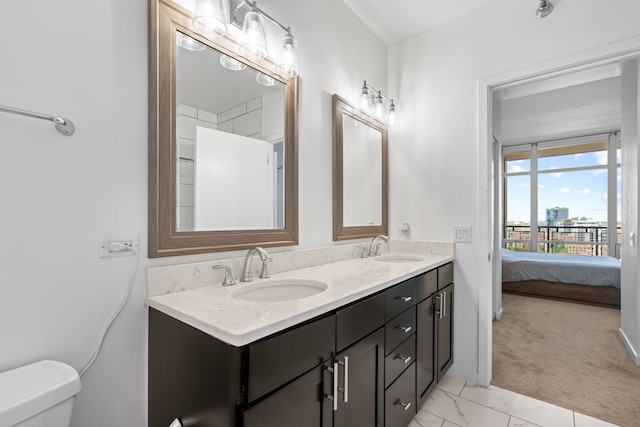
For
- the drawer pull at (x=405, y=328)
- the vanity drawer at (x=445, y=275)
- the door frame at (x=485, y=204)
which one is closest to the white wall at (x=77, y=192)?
the drawer pull at (x=405, y=328)

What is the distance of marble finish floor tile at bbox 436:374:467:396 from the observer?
1.98 metres

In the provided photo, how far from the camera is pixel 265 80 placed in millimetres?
1546

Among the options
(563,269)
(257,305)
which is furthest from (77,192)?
(563,269)

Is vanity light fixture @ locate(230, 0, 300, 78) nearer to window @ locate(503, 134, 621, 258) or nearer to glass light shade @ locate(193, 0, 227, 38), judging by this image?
glass light shade @ locate(193, 0, 227, 38)

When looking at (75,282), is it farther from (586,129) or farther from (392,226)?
(586,129)

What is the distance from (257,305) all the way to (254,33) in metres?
1.17

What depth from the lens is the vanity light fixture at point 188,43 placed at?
120 cm

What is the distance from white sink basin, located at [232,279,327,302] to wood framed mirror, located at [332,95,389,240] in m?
0.62

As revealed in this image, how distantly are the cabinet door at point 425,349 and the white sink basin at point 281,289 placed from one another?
0.64 metres

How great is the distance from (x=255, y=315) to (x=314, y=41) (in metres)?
1.66

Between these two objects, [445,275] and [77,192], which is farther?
[445,275]

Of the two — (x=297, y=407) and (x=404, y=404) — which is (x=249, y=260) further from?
(x=404, y=404)

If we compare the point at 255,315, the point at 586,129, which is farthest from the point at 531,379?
the point at 586,129

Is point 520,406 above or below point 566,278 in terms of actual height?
below
